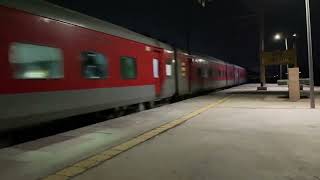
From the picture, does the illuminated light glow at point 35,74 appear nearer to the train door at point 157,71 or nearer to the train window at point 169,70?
the train door at point 157,71

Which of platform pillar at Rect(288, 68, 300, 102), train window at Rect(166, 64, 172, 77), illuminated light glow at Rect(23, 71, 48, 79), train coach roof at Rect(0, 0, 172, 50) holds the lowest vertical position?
platform pillar at Rect(288, 68, 300, 102)

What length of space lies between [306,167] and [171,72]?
13.4m

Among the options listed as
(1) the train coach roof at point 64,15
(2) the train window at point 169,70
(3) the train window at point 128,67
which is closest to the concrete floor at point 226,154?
(3) the train window at point 128,67

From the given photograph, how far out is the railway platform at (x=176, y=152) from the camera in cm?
602

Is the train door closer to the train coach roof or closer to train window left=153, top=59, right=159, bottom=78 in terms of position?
train window left=153, top=59, right=159, bottom=78

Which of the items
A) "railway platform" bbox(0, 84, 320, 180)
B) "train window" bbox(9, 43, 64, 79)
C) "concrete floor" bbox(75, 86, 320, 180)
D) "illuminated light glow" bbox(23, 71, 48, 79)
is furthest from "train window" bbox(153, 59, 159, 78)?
"illuminated light glow" bbox(23, 71, 48, 79)

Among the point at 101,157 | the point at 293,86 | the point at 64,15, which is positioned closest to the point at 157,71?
the point at 293,86

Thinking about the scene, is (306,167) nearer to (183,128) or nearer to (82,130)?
(183,128)

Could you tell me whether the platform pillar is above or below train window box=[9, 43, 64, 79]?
below

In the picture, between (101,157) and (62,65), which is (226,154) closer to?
(101,157)

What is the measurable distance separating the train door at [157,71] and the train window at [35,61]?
726 cm

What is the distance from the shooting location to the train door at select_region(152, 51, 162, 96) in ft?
54.1

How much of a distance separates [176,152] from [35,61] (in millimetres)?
3513

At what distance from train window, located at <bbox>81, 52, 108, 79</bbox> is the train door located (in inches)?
190
